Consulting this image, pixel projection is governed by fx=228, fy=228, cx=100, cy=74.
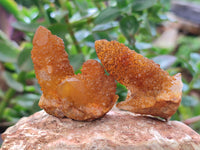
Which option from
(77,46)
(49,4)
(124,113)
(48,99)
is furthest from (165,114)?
(49,4)

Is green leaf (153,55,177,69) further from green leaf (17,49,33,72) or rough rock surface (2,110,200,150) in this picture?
green leaf (17,49,33,72)

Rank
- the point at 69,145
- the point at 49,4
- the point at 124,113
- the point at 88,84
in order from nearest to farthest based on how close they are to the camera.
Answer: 1. the point at 69,145
2. the point at 88,84
3. the point at 124,113
4. the point at 49,4

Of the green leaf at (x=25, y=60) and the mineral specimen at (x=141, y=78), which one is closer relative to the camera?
the mineral specimen at (x=141, y=78)

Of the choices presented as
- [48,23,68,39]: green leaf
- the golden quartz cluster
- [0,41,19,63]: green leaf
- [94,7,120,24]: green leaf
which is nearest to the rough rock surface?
the golden quartz cluster

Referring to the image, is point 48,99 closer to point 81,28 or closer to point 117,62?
point 117,62

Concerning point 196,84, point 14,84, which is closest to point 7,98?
point 14,84

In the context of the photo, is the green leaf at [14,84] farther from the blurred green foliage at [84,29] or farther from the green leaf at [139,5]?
the green leaf at [139,5]

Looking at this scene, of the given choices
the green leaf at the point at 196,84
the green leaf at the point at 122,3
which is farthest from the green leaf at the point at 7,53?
the green leaf at the point at 196,84
